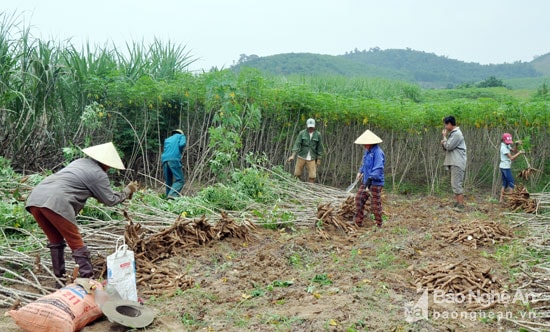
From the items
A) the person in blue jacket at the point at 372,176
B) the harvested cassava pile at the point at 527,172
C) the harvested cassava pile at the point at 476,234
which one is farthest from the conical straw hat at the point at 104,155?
the harvested cassava pile at the point at 527,172

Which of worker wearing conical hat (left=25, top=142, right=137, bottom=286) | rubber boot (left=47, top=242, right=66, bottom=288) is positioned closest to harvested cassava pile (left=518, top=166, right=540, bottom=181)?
worker wearing conical hat (left=25, top=142, right=137, bottom=286)

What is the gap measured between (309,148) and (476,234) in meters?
4.44

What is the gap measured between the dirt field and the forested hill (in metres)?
36.5

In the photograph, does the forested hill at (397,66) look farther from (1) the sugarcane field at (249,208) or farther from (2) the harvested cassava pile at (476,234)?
(2) the harvested cassava pile at (476,234)

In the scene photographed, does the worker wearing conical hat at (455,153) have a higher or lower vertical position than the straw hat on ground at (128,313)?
higher

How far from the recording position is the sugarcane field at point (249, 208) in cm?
399

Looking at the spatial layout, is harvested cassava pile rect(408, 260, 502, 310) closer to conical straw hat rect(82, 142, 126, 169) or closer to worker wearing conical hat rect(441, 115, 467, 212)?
conical straw hat rect(82, 142, 126, 169)

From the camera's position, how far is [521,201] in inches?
324

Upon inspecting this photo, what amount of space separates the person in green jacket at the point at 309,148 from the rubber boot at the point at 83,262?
5679 millimetres

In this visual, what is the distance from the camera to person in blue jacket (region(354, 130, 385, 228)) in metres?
6.80

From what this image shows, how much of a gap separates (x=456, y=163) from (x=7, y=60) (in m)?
7.68

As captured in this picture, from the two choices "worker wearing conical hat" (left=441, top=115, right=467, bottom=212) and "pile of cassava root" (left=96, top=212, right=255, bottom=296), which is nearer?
"pile of cassava root" (left=96, top=212, right=255, bottom=296)

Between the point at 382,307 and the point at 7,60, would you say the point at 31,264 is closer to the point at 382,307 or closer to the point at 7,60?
the point at 382,307

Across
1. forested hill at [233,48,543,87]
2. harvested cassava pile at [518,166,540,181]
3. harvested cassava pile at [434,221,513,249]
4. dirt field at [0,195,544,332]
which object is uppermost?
forested hill at [233,48,543,87]
